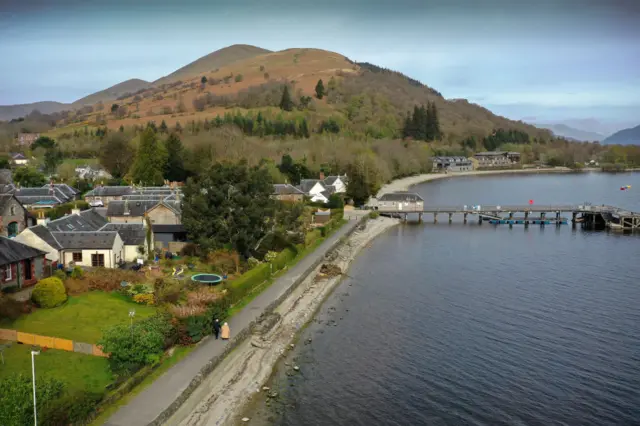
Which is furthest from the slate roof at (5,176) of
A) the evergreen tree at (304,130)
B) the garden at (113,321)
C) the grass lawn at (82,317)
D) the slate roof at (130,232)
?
the evergreen tree at (304,130)

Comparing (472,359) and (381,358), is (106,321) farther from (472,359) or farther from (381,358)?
(472,359)

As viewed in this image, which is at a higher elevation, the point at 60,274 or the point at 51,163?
the point at 51,163

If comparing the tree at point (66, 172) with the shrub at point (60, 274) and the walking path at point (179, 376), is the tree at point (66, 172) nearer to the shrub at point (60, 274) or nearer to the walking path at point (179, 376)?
the shrub at point (60, 274)

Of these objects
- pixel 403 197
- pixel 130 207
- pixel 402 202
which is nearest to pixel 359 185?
pixel 403 197

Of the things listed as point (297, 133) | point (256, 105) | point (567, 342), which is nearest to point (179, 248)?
point (567, 342)

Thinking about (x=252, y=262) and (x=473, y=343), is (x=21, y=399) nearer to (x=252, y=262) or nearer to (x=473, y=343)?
(x=473, y=343)

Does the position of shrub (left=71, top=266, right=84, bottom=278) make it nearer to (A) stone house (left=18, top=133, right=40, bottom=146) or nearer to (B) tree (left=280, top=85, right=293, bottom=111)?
(A) stone house (left=18, top=133, right=40, bottom=146)

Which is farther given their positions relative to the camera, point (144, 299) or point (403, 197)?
point (403, 197)
